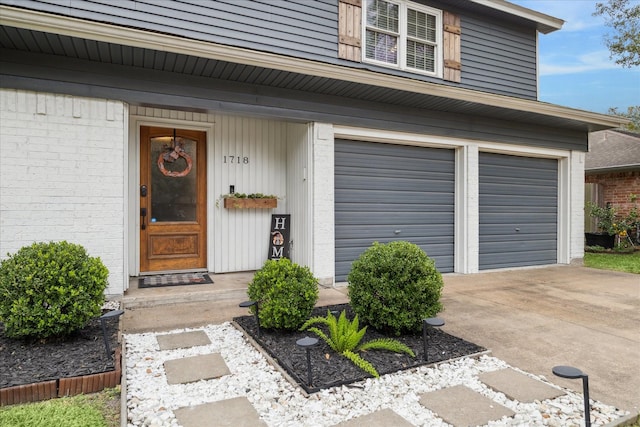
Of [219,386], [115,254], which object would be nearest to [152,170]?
[115,254]

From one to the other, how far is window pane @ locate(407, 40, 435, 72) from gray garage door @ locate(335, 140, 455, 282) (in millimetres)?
1523

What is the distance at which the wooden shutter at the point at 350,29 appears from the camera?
Result: 6047 millimetres

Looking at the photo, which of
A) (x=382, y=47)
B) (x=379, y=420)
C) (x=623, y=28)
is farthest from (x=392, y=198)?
(x=623, y=28)

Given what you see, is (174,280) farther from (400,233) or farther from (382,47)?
(382,47)

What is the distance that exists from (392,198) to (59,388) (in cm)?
500

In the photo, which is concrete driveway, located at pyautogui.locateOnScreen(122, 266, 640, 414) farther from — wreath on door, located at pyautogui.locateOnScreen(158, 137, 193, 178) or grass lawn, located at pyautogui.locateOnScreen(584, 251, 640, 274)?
wreath on door, located at pyautogui.locateOnScreen(158, 137, 193, 178)

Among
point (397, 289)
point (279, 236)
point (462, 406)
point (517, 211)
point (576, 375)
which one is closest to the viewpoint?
point (576, 375)

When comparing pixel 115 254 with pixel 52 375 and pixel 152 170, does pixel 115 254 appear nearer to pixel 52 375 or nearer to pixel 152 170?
pixel 152 170

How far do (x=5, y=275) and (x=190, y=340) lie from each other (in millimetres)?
1477

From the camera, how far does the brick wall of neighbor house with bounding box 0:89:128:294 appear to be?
4.09m

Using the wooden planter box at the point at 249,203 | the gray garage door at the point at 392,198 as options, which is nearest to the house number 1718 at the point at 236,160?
the wooden planter box at the point at 249,203

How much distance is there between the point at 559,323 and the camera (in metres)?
3.95

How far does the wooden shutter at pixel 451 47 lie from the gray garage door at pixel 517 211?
163cm

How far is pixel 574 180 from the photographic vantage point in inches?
309
